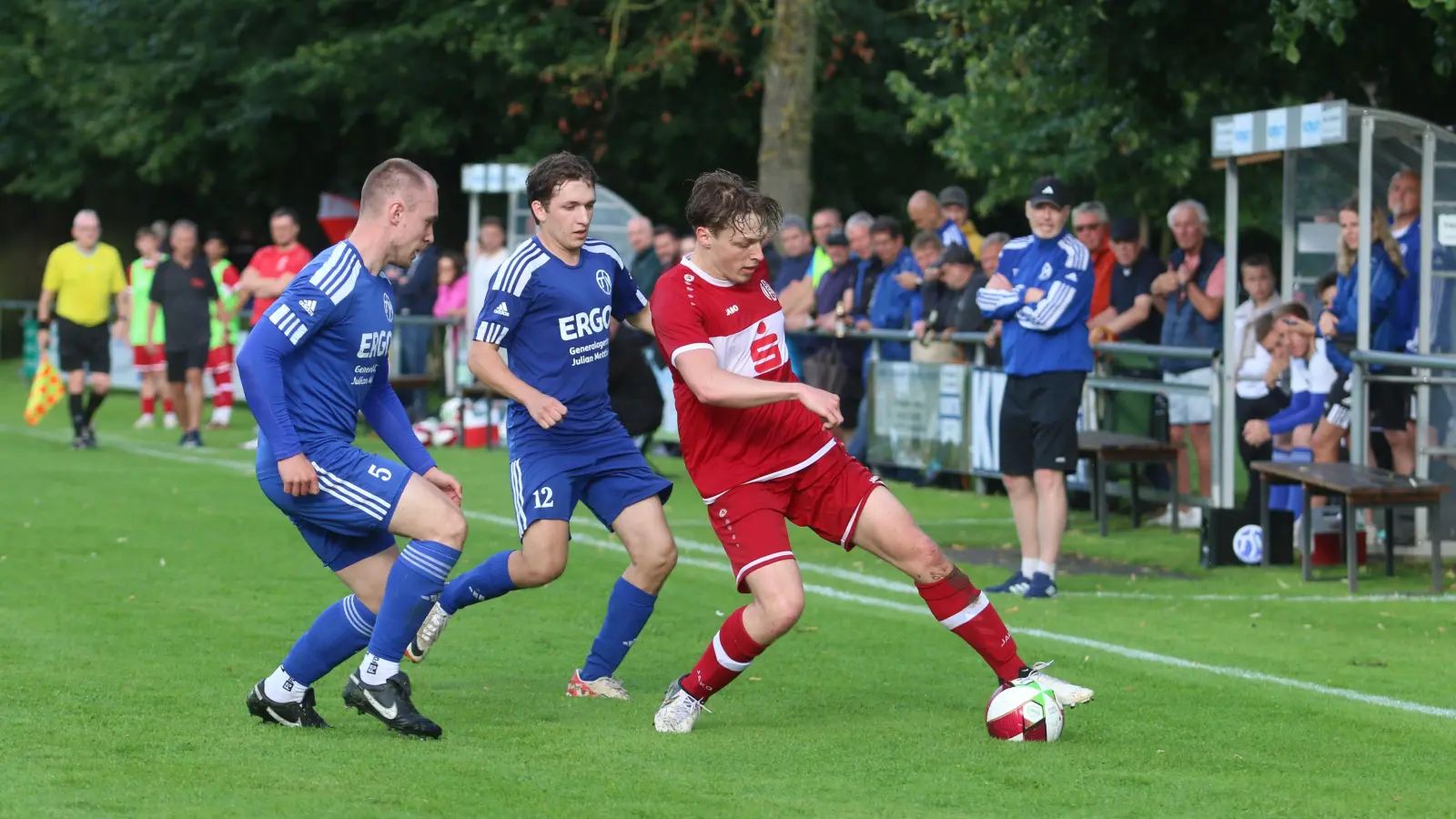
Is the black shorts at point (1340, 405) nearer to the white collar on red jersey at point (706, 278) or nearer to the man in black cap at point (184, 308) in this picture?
the white collar on red jersey at point (706, 278)

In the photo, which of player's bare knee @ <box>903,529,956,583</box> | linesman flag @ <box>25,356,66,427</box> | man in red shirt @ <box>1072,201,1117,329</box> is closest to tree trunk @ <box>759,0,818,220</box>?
man in red shirt @ <box>1072,201,1117,329</box>

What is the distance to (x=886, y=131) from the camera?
30.4 meters

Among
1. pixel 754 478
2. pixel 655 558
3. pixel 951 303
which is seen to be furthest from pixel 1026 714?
pixel 951 303

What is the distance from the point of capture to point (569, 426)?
7730 mm

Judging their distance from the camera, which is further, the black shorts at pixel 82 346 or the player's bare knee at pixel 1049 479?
the black shorts at pixel 82 346

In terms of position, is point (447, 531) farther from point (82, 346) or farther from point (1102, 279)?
point (82, 346)

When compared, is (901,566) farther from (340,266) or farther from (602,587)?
(602,587)

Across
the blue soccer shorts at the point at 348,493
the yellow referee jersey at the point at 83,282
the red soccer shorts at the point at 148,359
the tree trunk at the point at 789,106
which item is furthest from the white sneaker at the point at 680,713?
the red soccer shorts at the point at 148,359

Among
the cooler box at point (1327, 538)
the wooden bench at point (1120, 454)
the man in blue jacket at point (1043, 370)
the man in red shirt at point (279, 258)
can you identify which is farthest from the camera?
the man in red shirt at point (279, 258)

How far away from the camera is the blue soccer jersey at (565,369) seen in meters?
7.66

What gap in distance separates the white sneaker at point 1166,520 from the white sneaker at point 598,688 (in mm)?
7048

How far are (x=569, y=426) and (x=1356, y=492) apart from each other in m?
4.74

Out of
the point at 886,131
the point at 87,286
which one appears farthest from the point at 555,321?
the point at 886,131

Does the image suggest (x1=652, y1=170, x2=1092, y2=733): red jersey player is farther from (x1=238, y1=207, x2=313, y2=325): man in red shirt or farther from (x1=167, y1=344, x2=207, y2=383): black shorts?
(x1=167, y1=344, x2=207, y2=383): black shorts
